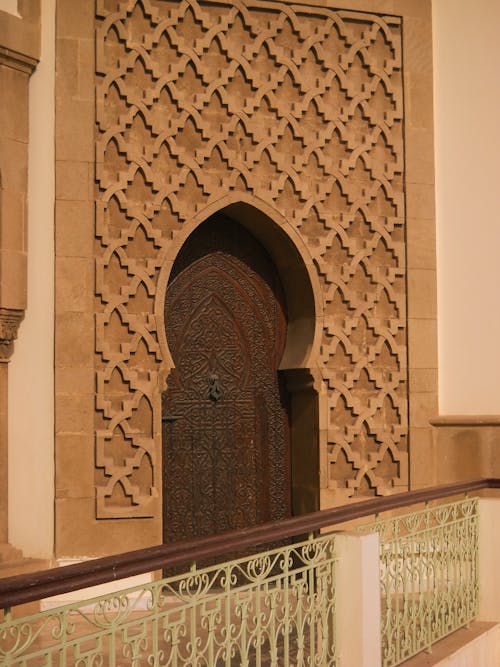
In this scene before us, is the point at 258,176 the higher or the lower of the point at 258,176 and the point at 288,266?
the higher

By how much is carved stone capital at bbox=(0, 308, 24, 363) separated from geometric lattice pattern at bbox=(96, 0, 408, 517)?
48cm

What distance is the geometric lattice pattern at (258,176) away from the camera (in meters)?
5.56

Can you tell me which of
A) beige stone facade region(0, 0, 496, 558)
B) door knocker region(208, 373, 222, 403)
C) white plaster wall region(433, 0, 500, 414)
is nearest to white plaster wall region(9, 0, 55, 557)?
beige stone facade region(0, 0, 496, 558)

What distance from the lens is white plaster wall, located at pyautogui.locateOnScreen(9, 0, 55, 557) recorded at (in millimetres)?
5262

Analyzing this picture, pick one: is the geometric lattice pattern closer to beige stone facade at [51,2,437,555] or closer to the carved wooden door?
beige stone facade at [51,2,437,555]

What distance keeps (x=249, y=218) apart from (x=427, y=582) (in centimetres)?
248

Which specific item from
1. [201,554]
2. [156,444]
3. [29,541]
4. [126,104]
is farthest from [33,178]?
[201,554]


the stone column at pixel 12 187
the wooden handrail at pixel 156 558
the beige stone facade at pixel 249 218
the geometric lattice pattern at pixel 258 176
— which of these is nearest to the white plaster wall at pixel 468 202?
the beige stone facade at pixel 249 218

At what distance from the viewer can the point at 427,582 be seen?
4.84 meters

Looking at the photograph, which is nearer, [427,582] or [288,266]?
[427,582]

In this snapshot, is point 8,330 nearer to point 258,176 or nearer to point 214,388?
point 214,388

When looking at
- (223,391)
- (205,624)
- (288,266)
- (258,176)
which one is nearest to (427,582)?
(205,624)

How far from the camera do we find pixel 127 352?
5539 millimetres

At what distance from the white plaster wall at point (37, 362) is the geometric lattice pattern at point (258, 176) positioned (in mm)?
282
